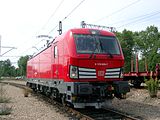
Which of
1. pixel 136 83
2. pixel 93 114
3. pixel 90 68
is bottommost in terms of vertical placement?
pixel 93 114

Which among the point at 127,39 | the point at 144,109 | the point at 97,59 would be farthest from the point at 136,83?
the point at 127,39

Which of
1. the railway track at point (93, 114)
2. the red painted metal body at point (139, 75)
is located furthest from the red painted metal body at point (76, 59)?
the red painted metal body at point (139, 75)

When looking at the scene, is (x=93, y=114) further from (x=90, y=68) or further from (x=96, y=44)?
(x=96, y=44)

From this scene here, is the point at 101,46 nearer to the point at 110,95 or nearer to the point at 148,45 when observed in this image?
the point at 110,95

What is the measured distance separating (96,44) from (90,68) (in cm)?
119

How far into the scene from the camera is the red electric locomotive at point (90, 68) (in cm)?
1244

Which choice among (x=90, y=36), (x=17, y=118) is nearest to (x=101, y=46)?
(x=90, y=36)

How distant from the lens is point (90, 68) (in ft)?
41.5

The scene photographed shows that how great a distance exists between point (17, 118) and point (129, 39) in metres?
73.3

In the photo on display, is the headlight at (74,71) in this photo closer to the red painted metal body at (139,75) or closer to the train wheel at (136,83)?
the red painted metal body at (139,75)

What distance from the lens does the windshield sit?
42.8ft

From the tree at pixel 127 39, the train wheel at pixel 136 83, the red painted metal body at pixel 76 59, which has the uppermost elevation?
the tree at pixel 127 39

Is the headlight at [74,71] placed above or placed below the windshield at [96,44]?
below

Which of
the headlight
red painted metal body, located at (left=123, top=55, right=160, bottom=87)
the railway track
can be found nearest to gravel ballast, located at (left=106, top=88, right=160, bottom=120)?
the railway track
